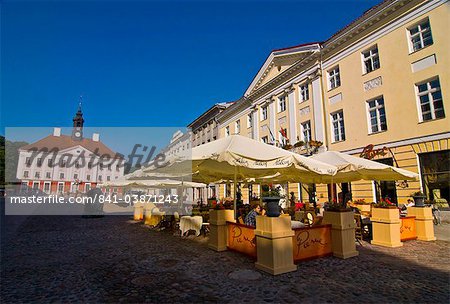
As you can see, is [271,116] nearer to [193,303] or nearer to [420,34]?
[420,34]

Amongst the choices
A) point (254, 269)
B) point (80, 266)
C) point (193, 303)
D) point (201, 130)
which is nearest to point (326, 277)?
point (254, 269)

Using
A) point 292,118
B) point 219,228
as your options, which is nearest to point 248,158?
point 219,228

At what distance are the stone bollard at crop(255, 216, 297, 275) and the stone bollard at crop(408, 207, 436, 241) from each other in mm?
5993

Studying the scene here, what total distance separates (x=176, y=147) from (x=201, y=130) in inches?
610

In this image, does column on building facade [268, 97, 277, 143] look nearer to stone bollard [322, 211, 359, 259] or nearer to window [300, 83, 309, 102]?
window [300, 83, 309, 102]

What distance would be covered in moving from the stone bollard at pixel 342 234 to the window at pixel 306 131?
15.0 meters

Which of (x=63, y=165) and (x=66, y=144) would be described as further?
(x=66, y=144)

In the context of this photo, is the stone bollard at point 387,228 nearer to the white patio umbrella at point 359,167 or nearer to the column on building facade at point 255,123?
the white patio umbrella at point 359,167

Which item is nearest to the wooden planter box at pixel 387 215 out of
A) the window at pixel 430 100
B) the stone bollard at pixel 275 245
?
the stone bollard at pixel 275 245

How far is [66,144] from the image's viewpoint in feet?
240

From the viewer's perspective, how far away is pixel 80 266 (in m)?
6.20

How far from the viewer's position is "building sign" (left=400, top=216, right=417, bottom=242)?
869 centimetres

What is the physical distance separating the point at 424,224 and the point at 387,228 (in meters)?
1.98

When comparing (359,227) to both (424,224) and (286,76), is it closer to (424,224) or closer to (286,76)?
(424,224)
